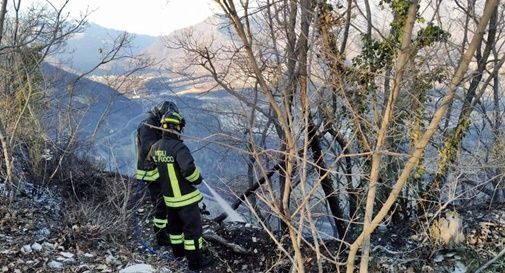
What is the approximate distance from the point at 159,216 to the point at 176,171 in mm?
1060

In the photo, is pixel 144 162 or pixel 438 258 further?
pixel 144 162

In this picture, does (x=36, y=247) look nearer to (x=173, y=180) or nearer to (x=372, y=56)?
→ (x=173, y=180)

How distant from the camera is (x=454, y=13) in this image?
1026cm

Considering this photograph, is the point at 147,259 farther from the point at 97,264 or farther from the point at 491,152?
the point at 491,152

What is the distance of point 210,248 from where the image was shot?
19.3 ft

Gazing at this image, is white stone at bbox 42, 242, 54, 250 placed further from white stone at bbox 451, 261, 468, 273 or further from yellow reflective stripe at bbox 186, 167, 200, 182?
white stone at bbox 451, 261, 468, 273

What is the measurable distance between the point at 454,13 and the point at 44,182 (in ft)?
28.9

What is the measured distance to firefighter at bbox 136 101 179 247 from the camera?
5439 millimetres

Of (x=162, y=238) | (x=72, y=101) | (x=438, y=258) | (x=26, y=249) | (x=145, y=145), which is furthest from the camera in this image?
(x=72, y=101)

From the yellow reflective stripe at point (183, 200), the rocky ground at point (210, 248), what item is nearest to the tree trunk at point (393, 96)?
the rocky ground at point (210, 248)

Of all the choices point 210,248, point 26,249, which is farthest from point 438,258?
point 26,249

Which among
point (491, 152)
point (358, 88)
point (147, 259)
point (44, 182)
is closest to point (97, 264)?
point (147, 259)

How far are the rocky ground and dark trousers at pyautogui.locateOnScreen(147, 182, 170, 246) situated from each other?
0.19 m

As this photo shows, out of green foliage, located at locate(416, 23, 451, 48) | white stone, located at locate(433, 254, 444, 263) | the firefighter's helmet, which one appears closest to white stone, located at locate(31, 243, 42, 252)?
the firefighter's helmet
